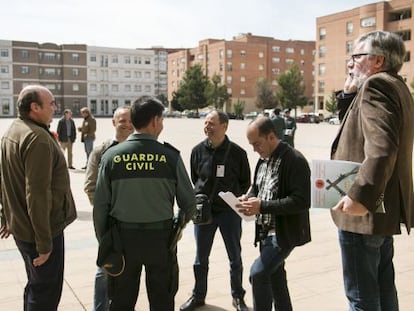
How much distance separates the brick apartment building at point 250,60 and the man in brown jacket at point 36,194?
92314 mm

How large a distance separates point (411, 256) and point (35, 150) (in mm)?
4491

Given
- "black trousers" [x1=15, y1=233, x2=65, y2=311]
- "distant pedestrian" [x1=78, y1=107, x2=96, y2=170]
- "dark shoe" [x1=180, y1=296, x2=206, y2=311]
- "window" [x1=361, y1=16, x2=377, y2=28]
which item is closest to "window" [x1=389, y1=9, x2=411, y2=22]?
"window" [x1=361, y1=16, x2=377, y2=28]

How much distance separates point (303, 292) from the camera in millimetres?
4523

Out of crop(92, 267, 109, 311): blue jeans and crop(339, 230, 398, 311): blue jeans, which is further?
crop(92, 267, 109, 311): blue jeans

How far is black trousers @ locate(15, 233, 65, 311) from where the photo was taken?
314 cm

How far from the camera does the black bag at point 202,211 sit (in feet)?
13.1

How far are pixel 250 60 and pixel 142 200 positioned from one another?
96716mm

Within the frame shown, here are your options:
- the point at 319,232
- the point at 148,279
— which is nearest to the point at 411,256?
the point at 319,232

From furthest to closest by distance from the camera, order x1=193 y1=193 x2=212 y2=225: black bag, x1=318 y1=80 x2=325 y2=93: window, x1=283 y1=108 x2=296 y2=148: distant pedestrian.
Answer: x1=318 y1=80 x2=325 y2=93: window
x1=283 y1=108 x2=296 y2=148: distant pedestrian
x1=193 y1=193 x2=212 y2=225: black bag

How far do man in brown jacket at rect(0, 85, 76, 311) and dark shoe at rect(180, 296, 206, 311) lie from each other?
4.12 feet

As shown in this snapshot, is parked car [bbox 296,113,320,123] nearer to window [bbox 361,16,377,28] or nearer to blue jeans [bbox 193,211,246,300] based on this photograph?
window [bbox 361,16,377,28]

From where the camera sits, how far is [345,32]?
69438 millimetres

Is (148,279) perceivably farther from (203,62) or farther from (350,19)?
(203,62)

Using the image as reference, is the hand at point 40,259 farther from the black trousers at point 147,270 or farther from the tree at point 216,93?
the tree at point 216,93
